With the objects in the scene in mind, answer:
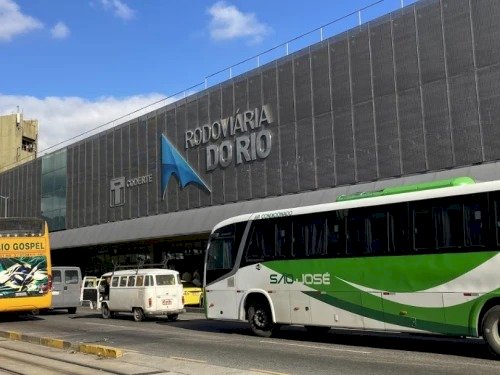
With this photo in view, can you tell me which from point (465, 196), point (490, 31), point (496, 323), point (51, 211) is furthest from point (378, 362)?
point (51, 211)

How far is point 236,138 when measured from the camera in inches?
1284

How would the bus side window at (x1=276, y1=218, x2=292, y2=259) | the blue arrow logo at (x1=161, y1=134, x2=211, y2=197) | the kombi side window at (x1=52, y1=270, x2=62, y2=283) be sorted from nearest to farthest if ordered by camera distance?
1. the bus side window at (x1=276, y1=218, x2=292, y2=259)
2. the kombi side window at (x1=52, y1=270, x2=62, y2=283)
3. the blue arrow logo at (x1=161, y1=134, x2=211, y2=197)

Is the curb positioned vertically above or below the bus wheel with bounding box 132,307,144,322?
above

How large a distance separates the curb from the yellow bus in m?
4.09

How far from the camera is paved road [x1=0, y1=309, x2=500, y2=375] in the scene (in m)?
10.0

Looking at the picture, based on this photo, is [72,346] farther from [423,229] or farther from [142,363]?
[423,229]

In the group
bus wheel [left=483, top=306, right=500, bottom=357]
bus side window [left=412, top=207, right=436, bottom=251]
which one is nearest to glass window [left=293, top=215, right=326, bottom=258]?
bus side window [left=412, top=207, right=436, bottom=251]

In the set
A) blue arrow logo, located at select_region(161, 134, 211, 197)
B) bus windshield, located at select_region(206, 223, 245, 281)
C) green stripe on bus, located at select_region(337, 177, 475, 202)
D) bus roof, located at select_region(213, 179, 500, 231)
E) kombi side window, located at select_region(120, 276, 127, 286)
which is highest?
blue arrow logo, located at select_region(161, 134, 211, 197)

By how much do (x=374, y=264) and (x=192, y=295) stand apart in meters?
18.7

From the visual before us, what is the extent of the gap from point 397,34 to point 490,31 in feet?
13.7

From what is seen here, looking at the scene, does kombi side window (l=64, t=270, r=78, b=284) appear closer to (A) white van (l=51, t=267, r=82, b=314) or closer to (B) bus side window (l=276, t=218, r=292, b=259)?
(A) white van (l=51, t=267, r=82, b=314)

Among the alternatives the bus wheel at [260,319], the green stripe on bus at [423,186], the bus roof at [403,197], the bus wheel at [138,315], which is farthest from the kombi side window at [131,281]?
the green stripe on bus at [423,186]

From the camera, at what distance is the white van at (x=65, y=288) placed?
1086 inches

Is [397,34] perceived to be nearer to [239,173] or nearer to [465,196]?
[239,173]
